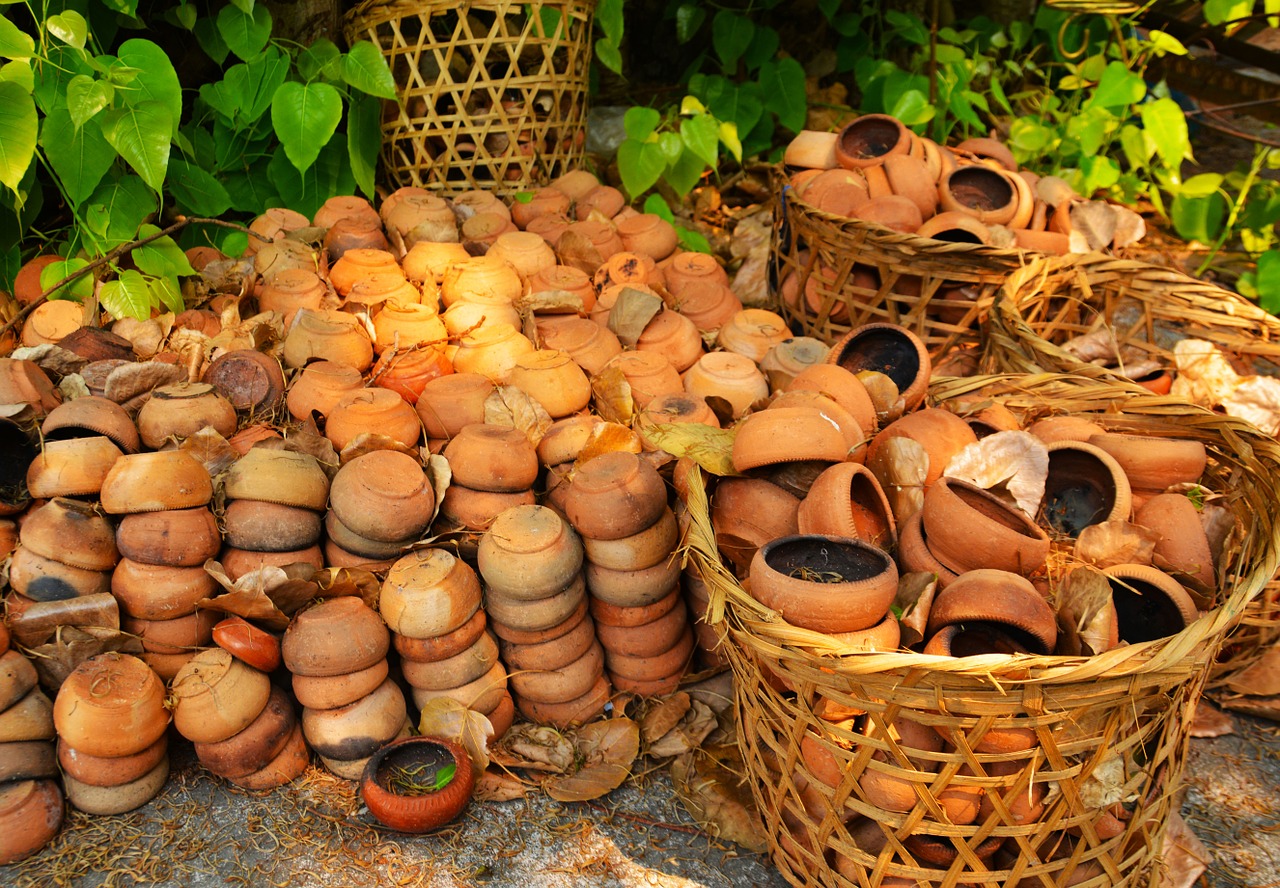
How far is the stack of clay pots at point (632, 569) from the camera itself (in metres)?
2.04

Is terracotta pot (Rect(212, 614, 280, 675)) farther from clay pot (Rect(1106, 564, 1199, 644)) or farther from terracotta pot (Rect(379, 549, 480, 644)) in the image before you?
clay pot (Rect(1106, 564, 1199, 644))

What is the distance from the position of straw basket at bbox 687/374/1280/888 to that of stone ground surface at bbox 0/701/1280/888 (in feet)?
0.76

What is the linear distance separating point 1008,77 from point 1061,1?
1.42 meters

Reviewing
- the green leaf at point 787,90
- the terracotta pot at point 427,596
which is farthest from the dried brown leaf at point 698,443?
the green leaf at point 787,90

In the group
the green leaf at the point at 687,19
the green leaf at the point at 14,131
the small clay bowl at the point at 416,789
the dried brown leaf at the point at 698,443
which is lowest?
the small clay bowl at the point at 416,789

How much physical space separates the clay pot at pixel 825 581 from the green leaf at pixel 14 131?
76.8 inches

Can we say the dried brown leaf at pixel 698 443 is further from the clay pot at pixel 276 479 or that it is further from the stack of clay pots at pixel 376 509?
the clay pot at pixel 276 479

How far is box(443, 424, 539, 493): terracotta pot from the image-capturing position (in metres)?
2.15

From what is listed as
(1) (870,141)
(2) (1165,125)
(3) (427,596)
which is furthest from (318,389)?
(2) (1165,125)

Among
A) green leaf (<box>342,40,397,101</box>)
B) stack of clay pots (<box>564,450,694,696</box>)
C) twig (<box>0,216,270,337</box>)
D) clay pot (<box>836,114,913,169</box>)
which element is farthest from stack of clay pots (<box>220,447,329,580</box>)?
clay pot (<box>836,114,913,169</box>)

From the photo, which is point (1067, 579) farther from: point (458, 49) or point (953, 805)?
point (458, 49)

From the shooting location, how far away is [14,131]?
7.16ft

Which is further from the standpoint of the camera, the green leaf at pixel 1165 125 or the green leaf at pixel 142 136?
the green leaf at pixel 1165 125

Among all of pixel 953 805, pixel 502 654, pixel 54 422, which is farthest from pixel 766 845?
pixel 54 422
